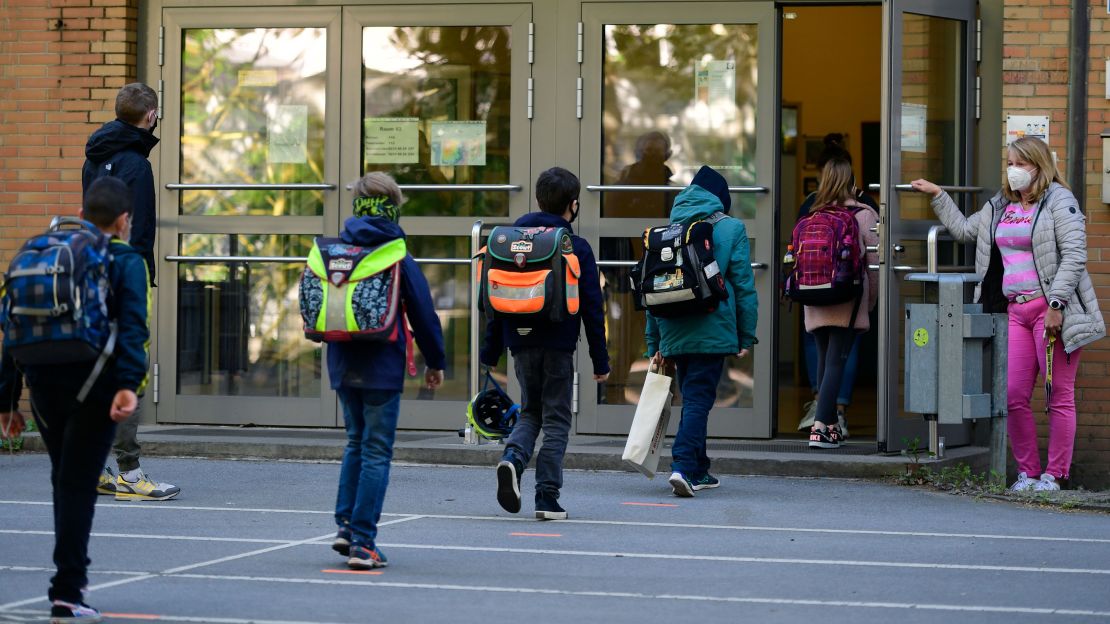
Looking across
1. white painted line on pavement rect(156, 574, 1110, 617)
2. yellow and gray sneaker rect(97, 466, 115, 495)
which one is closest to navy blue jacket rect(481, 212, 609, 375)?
white painted line on pavement rect(156, 574, 1110, 617)

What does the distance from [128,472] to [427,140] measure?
3.54 metres

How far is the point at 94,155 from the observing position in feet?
29.9

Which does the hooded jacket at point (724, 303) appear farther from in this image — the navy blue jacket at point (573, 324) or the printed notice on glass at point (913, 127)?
the printed notice on glass at point (913, 127)

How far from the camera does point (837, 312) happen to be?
10648mm

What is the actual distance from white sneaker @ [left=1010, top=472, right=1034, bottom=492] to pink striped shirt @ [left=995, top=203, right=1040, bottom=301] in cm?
105

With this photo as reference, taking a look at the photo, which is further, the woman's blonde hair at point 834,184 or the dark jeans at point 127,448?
the woman's blonde hair at point 834,184

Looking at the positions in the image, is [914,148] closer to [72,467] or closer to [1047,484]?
[1047,484]

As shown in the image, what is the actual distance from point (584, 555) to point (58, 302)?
8.97 feet

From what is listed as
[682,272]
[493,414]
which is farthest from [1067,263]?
[493,414]

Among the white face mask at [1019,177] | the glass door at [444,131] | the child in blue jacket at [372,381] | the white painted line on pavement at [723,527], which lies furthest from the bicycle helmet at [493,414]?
the white face mask at [1019,177]

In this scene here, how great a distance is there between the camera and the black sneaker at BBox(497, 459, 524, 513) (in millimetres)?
8062

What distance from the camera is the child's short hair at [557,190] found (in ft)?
26.8

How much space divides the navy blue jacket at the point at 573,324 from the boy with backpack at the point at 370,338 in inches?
48.1

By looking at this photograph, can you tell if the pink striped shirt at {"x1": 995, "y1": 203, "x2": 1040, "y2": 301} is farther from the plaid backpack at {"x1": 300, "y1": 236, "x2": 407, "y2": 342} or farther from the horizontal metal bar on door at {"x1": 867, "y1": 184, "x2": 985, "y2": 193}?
the plaid backpack at {"x1": 300, "y1": 236, "x2": 407, "y2": 342}
